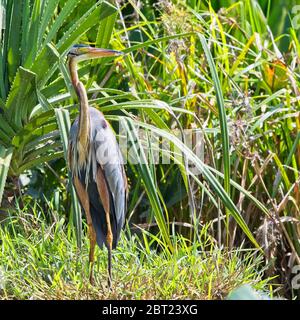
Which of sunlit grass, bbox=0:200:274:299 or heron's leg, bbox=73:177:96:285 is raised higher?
heron's leg, bbox=73:177:96:285

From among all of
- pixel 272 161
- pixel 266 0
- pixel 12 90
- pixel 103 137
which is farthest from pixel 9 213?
pixel 266 0

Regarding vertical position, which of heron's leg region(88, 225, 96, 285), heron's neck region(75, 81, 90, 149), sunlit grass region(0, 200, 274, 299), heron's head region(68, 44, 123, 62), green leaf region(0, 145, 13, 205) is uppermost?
heron's head region(68, 44, 123, 62)

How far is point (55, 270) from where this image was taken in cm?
356

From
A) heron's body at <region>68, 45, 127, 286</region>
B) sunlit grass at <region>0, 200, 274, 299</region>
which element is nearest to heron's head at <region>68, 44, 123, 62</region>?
heron's body at <region>68, 45, 127, 286</region>

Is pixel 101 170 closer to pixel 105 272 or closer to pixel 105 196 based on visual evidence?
pixel 105 196

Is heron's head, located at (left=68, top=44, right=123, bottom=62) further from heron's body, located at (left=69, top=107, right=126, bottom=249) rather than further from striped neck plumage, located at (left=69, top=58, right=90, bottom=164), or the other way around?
heron's body, located at (left=69, top=107, right=126, bottom=249)

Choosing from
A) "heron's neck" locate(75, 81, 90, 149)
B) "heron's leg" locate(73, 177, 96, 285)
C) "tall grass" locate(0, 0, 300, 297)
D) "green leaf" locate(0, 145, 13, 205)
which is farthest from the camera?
"tall grass" locate(0, 0, 300, 297)

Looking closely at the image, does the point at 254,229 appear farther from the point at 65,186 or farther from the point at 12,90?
the point at 12,90

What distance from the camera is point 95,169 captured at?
355 cm

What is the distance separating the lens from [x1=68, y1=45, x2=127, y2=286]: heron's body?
3456mm

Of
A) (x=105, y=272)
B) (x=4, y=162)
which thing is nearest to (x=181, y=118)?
(x=4, y=162)

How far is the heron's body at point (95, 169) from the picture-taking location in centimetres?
346

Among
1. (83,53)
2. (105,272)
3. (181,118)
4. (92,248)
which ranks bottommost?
(105,272)
